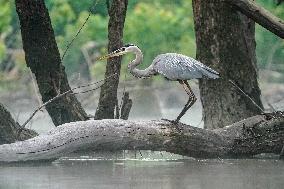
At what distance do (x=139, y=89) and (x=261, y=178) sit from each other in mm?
13767

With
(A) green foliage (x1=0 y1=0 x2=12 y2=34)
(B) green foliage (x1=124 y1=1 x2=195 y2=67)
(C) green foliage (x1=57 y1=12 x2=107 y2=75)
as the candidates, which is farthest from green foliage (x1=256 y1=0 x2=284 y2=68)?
(A) green foliage (x1=0 y1=0 x2=12 y2=34)

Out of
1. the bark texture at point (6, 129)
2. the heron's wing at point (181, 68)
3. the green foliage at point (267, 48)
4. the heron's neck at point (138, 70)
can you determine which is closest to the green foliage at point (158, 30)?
the green foliage at point (267, 48)

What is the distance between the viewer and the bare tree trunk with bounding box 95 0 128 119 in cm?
1625

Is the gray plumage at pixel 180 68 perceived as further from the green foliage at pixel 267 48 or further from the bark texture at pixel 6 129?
the green foliage at pixel 267 48

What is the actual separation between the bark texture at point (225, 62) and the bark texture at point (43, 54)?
2.02 metres

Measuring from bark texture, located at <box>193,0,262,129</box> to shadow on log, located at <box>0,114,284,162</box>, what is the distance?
45.3 inches

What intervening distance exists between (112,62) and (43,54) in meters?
1.03

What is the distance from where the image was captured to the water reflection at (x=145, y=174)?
1237cm

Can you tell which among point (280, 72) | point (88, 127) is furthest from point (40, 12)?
point (280, 72)

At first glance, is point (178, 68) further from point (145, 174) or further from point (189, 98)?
point (145, 174)

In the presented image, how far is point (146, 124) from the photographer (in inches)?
557

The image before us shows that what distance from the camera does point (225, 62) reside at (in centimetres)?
1595

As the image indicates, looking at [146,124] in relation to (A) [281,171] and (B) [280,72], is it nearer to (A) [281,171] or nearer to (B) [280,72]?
(A) [281,171]

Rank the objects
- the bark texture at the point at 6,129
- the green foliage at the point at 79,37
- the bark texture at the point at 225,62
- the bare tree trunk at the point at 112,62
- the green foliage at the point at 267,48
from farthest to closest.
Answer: the green foliage at the point at 267,48
the green foliage at the point at 79,37
the bare tree trunk at the point at 112,62
the bark texture at the point at 225,62
the bark texture at the point at 6,129
